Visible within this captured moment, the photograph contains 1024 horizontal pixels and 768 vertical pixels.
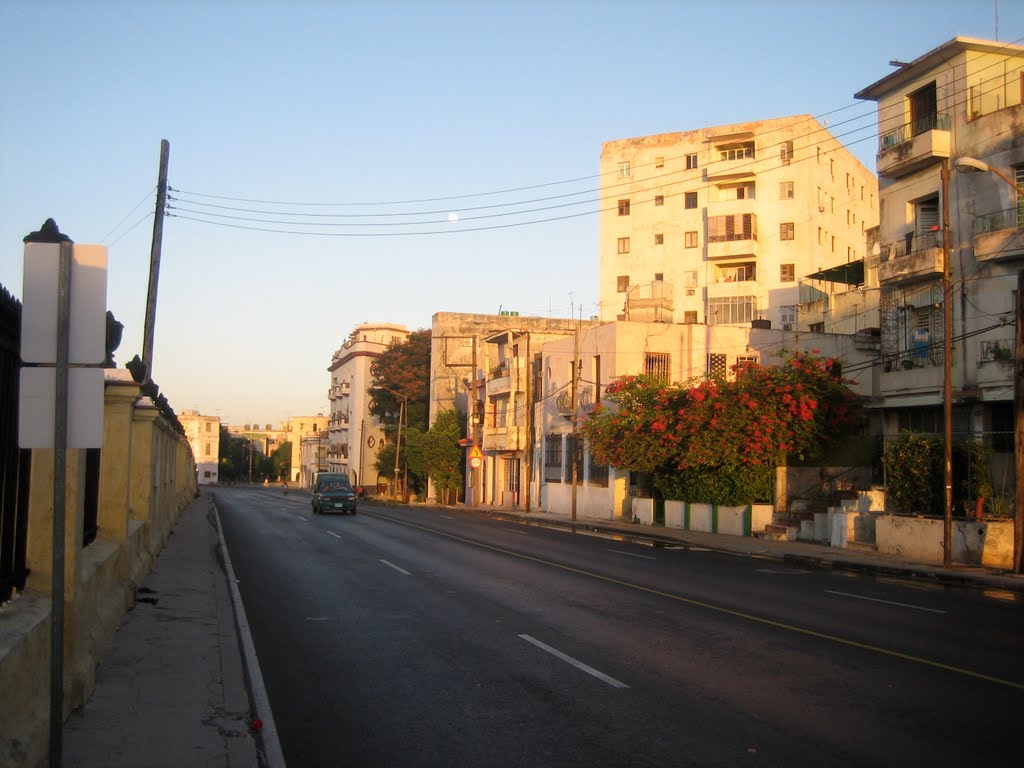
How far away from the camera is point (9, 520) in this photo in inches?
263

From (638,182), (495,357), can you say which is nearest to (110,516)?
(495,357)

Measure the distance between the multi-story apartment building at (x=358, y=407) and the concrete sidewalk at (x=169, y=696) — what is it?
8734cm

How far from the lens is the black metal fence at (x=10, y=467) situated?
6281 millimetres

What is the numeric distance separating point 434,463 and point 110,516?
5891 cm

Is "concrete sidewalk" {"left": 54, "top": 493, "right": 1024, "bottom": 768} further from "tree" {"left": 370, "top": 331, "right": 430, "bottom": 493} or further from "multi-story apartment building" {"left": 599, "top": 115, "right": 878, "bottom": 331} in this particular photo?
"tree" {"left": 370, "top": 331, "right": 430, "bottom": 493}

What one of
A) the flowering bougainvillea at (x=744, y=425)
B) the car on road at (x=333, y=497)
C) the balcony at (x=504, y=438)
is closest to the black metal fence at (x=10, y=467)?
the flowering bougainvillea at (x=744, y=425)

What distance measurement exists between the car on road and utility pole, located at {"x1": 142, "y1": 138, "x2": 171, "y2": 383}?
19.5 metres

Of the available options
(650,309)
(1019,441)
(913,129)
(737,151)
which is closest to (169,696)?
(1019,441)

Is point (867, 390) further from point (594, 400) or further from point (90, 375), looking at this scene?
point (90, 375)

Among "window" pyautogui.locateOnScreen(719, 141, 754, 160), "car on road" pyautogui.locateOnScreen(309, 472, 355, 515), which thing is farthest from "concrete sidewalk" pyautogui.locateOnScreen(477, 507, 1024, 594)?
"window" pyautogui.locateOnScreen(719, 141, 754, 160)

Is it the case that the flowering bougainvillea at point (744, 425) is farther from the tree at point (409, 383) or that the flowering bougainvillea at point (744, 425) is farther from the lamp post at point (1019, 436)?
the tree at point (409, 383)

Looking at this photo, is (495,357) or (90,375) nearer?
(90,375)

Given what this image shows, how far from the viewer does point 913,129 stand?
31531 mm

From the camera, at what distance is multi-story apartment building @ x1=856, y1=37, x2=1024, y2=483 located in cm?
2758
